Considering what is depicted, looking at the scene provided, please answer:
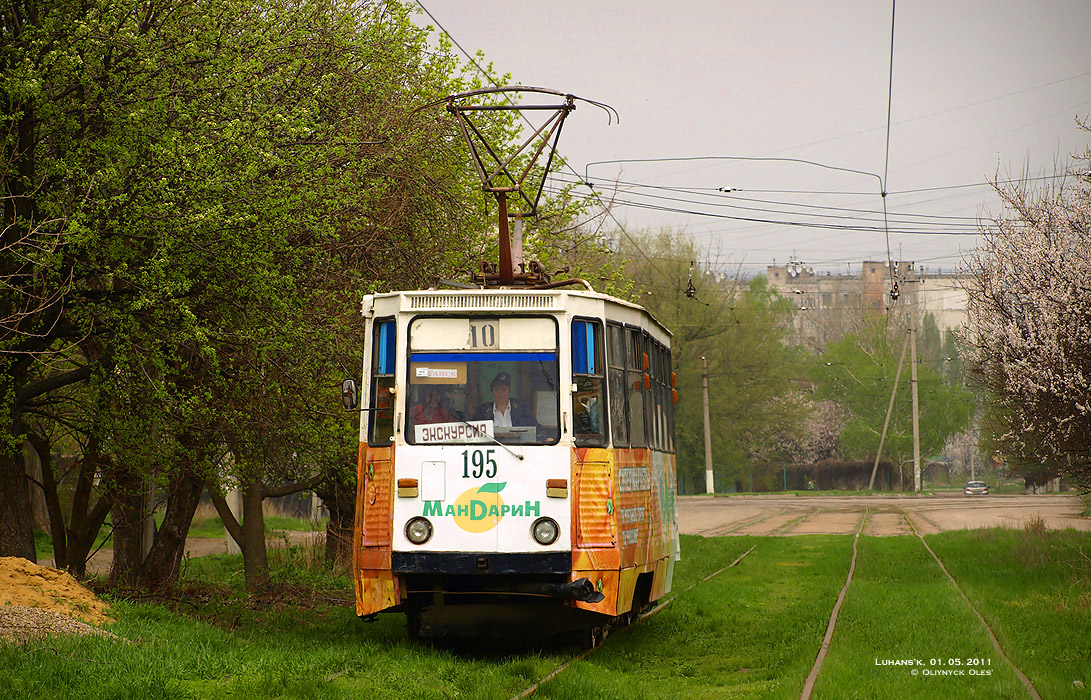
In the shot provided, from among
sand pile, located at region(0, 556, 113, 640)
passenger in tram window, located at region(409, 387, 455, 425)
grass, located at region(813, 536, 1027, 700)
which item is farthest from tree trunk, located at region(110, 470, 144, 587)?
grass, located at region(813, 536, 1027, 700)

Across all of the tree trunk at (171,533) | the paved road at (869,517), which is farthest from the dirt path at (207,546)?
the paved road at (869,517)

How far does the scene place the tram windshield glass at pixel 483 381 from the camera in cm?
1057

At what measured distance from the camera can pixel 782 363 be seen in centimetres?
6700

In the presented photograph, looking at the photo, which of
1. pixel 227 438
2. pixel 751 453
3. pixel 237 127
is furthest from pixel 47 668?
pixel 751 453

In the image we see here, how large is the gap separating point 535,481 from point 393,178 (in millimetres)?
6000

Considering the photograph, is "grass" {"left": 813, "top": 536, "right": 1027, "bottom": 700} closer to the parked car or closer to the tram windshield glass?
the tram windshield glass

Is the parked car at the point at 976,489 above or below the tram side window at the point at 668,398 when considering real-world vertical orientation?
above

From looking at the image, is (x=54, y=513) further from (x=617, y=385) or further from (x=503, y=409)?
(x=617, y=385)

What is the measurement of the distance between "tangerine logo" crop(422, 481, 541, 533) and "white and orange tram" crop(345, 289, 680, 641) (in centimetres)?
1

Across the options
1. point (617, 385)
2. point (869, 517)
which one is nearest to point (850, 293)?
point (869, 517)

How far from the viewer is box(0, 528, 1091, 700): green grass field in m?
8.45

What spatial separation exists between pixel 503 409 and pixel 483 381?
12.1 inches

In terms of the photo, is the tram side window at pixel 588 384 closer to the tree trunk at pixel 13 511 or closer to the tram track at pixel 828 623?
the tram track at pixel 828 623

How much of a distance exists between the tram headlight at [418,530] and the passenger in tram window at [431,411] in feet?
2.82
